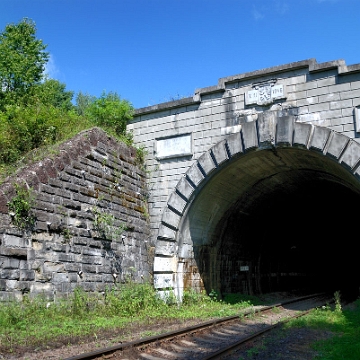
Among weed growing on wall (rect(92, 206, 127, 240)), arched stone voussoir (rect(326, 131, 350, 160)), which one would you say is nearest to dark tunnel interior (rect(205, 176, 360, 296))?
arched stone voussoir (rect(326, 131, 350, 160))

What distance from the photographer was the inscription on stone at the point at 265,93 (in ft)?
36.4

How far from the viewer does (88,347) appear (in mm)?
6156

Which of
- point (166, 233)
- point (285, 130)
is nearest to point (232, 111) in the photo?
point (285, 130)

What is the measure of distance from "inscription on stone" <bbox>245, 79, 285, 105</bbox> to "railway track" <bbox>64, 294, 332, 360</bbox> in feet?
17.2

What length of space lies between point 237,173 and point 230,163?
0.77 m

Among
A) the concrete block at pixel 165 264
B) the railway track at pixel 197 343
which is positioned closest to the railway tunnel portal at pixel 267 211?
the concrete block at pixel 165 264

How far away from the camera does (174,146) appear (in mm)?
12406

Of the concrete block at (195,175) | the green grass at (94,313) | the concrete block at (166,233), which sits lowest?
the green grass at (94,313)

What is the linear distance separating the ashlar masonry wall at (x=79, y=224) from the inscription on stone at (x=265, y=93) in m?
3.65

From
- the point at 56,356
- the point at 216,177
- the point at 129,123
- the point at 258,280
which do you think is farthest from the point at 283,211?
the point at 56,356

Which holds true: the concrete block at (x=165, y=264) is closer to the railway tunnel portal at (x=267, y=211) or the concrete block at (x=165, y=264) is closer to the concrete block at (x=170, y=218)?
the railway tunnel portal at (x=267, y=211)

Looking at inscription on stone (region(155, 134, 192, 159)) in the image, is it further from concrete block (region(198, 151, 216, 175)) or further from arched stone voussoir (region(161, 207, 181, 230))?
arched stone voussoir (region(161, 207, 181, 230))

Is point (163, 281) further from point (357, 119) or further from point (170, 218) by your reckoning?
point (357, 119)

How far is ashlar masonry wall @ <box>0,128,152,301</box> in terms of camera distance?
26.1 ft
